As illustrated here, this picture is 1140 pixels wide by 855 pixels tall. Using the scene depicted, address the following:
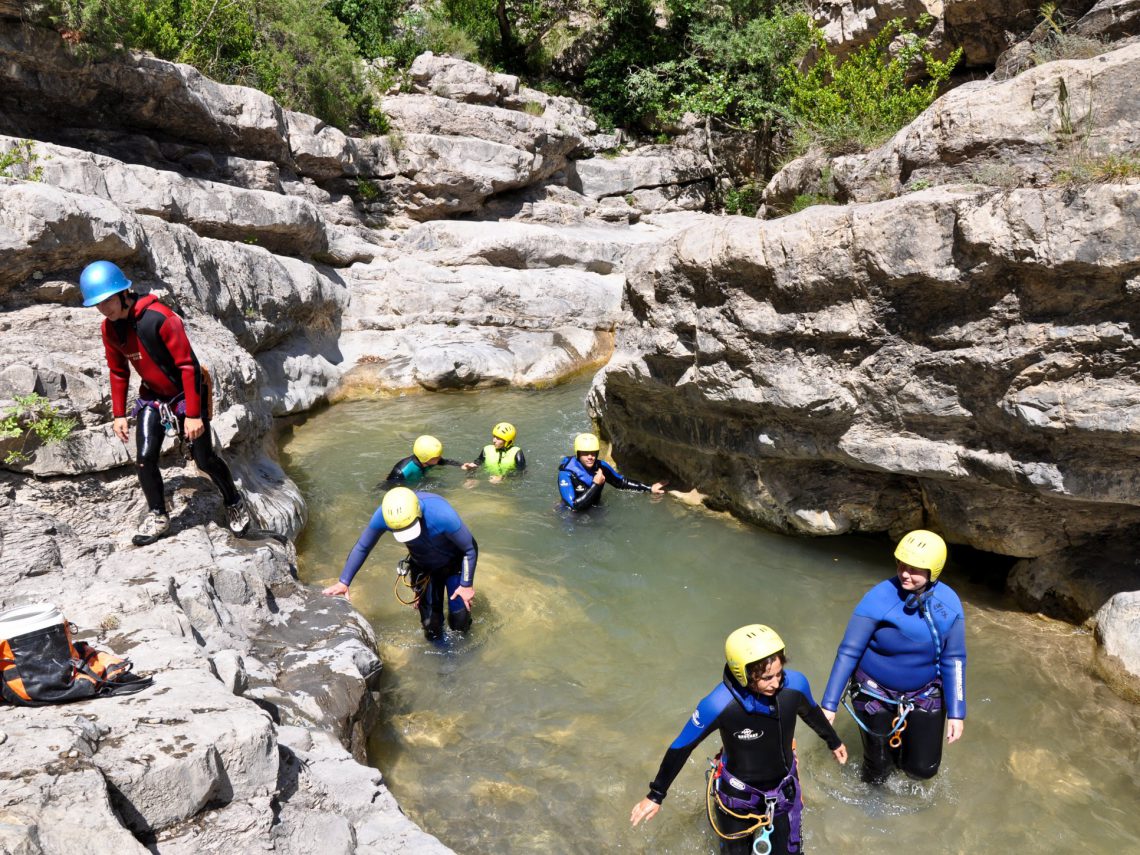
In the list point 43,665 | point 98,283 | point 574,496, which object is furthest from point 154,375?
point 574,496

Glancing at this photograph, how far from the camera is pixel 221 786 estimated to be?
313 centimetres

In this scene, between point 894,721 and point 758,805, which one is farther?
point 894,721

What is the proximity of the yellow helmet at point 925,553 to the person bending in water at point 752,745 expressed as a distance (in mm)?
927

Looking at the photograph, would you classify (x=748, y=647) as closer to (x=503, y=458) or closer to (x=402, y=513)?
(x=402, y=513)

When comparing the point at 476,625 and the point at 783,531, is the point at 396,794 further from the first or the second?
the point at 783,531

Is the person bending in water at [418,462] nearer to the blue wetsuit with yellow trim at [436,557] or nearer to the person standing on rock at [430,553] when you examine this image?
the person standing on rock at [430,553]

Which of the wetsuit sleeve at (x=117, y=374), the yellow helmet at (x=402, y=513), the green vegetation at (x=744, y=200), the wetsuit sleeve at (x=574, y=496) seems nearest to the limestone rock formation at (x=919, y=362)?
the wetsuit sleeve at (x=574, y=496)

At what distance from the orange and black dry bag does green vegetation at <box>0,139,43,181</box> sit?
268 inches

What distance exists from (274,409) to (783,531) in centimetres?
763

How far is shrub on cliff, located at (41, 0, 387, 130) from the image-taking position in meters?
13.6

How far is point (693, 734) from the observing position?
383cm

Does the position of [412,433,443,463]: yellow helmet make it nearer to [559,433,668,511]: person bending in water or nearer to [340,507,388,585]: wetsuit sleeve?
[559,433,668,511]: person bending in water

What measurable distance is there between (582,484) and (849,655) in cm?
423

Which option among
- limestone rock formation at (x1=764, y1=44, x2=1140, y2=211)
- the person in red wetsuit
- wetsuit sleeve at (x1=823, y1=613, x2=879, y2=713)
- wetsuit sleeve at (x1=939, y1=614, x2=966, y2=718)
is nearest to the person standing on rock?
the person in red wetsuit
